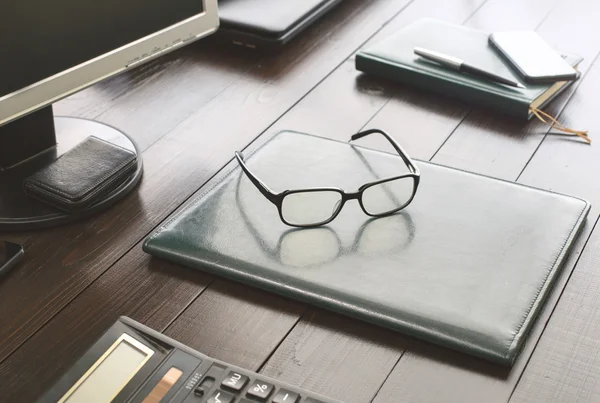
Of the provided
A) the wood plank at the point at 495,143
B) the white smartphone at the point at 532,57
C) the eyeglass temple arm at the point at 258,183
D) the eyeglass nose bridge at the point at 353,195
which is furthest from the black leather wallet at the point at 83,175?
the white smartphone at the point at 532,57

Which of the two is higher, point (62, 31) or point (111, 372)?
point (62, 31)

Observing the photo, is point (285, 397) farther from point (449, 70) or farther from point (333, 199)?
point (449, 70)

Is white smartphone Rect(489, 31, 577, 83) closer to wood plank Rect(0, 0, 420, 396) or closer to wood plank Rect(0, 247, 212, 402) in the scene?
wood plank Rect(0, 0, 420, 396)

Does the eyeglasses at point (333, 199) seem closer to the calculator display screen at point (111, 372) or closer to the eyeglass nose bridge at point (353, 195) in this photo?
the eyeglass nose bridge at point (353, 195)

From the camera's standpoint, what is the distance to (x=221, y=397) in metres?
0.68

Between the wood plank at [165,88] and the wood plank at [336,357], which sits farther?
the wood plank at [165,88]

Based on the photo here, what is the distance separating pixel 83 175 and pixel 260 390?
39 cm

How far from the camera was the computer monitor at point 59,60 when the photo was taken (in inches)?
34.3

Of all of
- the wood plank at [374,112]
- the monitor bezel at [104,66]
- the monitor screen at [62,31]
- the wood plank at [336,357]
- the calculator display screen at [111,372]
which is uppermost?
the monitor screen at [62,31]

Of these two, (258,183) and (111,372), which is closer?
(111,372)

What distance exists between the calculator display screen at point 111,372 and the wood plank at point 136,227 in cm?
4

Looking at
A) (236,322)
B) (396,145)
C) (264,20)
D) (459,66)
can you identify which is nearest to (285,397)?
(236,322)

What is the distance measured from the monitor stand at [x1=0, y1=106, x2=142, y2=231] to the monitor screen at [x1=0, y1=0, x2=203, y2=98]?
114mm

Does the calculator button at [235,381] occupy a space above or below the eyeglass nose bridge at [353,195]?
below
